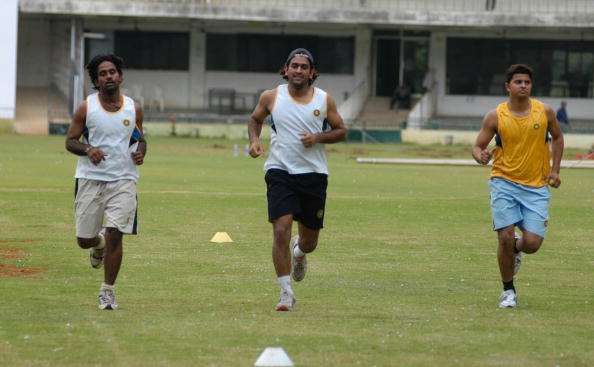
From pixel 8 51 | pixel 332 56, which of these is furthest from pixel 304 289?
pixel 332 56

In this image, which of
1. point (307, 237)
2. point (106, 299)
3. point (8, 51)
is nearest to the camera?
point (106, 299)

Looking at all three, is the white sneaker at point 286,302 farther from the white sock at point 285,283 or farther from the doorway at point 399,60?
the doorway at point 399,60

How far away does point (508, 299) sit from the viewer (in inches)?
488

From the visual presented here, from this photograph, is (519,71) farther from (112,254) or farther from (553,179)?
(112,254)

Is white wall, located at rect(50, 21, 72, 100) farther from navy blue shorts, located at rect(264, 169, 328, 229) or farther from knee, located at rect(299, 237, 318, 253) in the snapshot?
navy blue shorts, located at rect(264, 169, 328, 229)

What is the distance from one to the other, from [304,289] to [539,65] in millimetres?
49013

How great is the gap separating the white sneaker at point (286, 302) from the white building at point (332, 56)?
157ft

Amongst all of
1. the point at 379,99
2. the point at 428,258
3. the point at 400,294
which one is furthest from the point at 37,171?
the point at 379,99

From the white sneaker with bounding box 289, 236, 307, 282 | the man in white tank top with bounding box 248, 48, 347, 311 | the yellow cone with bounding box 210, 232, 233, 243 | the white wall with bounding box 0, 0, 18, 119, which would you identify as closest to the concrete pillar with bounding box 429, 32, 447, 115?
the white wall with bounding box 0, 0, 18, 119

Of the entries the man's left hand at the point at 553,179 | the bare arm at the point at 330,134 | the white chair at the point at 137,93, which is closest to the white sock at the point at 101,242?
the bare arm at the point at 330,134

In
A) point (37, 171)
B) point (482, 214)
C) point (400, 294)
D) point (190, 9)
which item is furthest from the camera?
point (190, 9)

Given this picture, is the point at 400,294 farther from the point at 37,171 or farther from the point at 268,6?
the point at 268,6

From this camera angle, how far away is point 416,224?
829 inches

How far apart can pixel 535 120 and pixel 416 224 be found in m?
8.68
